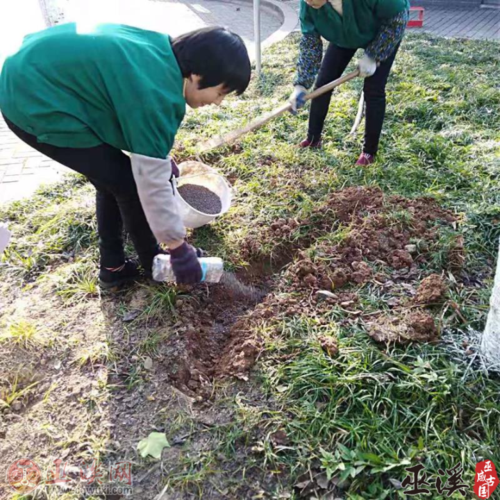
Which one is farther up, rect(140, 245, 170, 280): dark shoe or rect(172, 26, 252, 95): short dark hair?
rect(172, 26, 252, 95): short dark hair

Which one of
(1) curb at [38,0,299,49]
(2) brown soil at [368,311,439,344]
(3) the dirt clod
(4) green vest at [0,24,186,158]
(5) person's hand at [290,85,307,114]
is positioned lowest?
(1) curb at [38,0,299,49]

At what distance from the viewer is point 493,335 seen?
1.85 meters

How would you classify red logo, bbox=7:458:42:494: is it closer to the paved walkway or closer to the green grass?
the green grass

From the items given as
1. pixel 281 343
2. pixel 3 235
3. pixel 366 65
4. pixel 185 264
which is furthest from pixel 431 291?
pixel 3 235

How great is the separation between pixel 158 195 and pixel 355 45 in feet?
6.94

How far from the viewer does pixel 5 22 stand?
23.4 ft

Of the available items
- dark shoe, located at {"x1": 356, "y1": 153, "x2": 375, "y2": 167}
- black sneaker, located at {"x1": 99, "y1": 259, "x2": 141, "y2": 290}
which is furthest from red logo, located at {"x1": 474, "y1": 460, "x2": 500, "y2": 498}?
dark shoe, located at {"x1": 356, "y1": 153, "x2": 375, "y2": 167}

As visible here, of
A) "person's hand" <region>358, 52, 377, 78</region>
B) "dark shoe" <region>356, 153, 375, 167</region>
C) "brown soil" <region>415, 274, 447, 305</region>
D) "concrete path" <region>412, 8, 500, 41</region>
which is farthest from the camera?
"concrete path" <region>412, 8, 500, 41</region>

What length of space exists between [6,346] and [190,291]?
0.93 m

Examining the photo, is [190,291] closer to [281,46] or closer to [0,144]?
[0,144]

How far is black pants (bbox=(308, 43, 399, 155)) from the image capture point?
128 inches

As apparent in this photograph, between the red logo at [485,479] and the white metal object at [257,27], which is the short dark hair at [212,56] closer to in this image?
the red logo at [485,479]

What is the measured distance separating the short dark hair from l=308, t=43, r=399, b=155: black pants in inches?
71.2

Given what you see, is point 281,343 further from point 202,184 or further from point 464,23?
point 464,23
